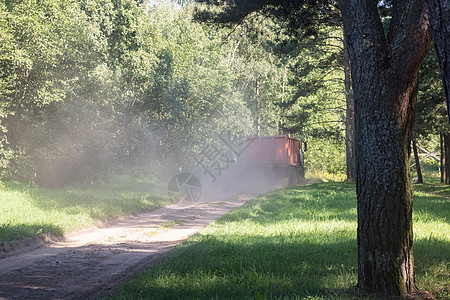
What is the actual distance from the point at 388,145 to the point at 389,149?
0.05 meters

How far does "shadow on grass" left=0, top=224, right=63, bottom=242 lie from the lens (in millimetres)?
9750

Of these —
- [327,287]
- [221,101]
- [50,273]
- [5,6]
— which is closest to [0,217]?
[50,273]

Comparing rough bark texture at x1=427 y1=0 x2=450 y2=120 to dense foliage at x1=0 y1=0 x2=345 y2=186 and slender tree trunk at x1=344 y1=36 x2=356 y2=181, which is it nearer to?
dense foliage at x1=0 y1=0 x2=345 y2=186

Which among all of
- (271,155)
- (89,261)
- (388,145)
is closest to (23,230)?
(89,261)

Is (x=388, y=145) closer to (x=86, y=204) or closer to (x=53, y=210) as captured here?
(x=53, y=210)

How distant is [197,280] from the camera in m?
5.97

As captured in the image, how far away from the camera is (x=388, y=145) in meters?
5.08

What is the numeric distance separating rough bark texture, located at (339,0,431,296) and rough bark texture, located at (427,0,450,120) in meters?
1.70

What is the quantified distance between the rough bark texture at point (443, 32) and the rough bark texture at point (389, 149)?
1698 mm

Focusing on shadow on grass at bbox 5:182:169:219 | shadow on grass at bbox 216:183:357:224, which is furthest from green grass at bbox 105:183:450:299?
shadow on grass at bbox 5:182:169:219

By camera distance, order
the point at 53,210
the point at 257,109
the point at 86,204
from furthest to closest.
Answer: the point at 257,109 → the point at 86,204 → the point at 53,210

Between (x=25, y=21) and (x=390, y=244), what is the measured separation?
19.0 meters

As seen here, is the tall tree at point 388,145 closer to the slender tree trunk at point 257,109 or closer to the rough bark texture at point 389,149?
the rough bark texture at point 389,149

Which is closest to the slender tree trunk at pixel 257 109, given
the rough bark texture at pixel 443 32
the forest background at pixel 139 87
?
the forest background at pixel 139 87
